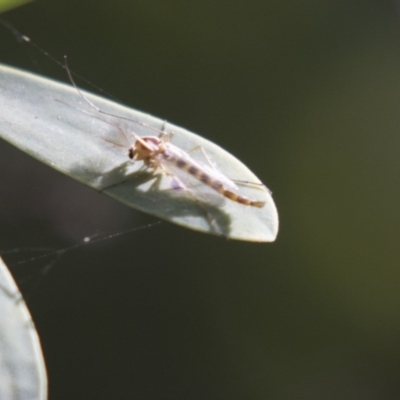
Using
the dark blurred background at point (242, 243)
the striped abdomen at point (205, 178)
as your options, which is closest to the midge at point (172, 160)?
the striped abdomen at point (205, 178)

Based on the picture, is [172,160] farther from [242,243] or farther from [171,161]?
[242,243]

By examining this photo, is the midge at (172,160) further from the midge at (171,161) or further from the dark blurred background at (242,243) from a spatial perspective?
the dark blurred background at (242,243)

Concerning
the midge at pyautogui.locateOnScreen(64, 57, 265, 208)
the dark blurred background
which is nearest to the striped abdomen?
the midge at pyautogui.locateOnScreen(64, 57, 265, 208)

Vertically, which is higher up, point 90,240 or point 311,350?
point 90,240

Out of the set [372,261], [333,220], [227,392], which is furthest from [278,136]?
[227,392]

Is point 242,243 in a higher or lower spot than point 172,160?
lower

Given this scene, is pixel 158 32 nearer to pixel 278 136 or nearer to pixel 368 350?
pixel 278 136

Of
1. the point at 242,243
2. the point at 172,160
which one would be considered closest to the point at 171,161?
the point at 172,160
